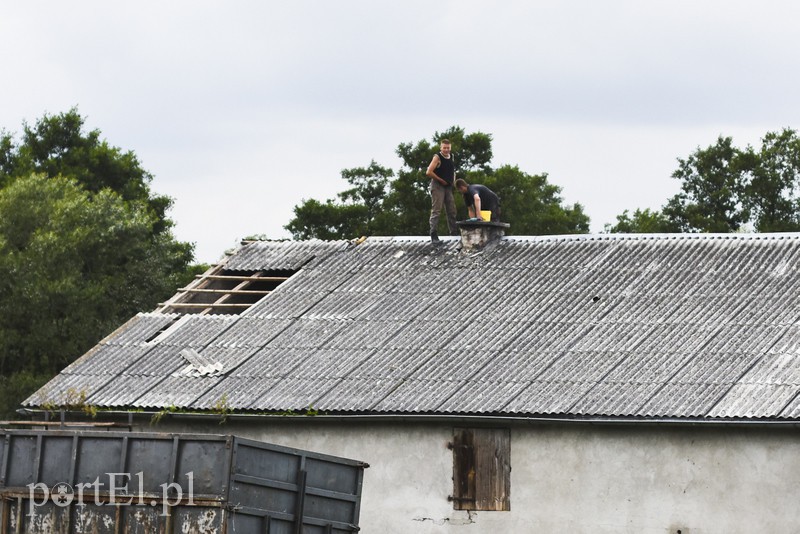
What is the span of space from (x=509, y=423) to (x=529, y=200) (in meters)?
37.6

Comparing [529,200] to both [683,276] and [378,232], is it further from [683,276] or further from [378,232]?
[683,276]

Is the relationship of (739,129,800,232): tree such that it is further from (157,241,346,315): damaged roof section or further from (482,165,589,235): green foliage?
(157,241,346,315): damaged roof section

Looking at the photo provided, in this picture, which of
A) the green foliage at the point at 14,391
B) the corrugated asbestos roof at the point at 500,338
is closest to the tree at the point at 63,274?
the green foliage at the point at 14,391

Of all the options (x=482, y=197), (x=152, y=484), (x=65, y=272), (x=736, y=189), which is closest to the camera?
(x=152, y=484)

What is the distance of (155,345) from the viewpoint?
2702cm

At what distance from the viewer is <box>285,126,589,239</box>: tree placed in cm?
5656


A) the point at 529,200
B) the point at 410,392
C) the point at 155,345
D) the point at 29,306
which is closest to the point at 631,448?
the point at 410,392

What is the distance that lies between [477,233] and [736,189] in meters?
27.2

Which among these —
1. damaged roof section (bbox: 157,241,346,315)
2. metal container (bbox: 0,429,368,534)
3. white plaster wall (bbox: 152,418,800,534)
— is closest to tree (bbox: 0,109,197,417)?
damaged roof section (bbox: 157,241,346,315)

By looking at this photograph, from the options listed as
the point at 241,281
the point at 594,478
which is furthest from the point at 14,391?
the point at 594,478

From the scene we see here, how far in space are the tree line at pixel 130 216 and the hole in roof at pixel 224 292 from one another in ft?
35.4

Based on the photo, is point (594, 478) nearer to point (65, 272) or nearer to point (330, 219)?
point (65, 272)

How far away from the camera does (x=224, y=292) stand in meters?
29.2

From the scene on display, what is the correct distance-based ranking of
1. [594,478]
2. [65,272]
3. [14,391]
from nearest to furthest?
[594,478], [14,391], [65,272]
